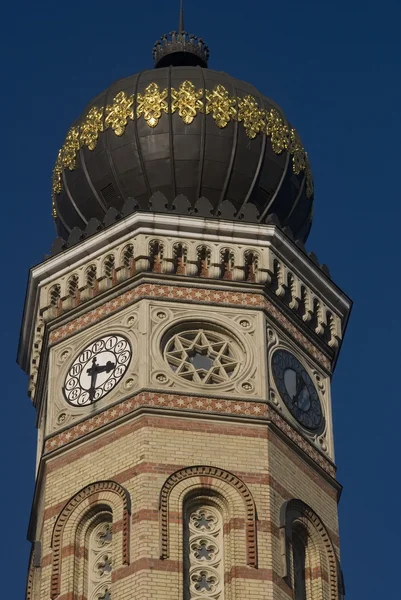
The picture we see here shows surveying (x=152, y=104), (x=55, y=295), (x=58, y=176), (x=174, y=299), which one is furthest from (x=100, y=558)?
(x=152, y=104)

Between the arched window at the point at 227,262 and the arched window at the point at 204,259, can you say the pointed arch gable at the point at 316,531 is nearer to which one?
the arched window at the point at 227,262

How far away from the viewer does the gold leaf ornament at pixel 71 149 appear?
34.6 m

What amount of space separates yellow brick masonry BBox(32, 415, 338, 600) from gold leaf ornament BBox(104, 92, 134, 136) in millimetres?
5390

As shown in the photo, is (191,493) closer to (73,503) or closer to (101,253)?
(73,503)

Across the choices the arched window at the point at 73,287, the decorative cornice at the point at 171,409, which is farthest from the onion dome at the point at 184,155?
the decorative cornice at the point at 171,409

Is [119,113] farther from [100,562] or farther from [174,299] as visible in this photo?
[100,562]

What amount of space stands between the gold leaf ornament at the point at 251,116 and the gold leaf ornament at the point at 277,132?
0.12 m

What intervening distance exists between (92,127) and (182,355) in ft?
15.2

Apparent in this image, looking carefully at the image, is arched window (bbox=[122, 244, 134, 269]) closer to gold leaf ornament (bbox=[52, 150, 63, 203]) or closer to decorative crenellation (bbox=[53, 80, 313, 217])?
decorative crenellation (bbox=[53, 80, 313, 217])

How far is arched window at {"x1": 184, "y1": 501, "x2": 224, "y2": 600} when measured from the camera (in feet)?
97.3

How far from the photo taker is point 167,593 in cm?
2923

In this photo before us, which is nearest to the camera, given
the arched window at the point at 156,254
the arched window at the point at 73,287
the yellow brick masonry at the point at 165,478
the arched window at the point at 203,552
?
the yellow brick masonry at the point at 165,478

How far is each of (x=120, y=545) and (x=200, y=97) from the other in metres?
7.77

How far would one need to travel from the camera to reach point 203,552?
98.7ft
